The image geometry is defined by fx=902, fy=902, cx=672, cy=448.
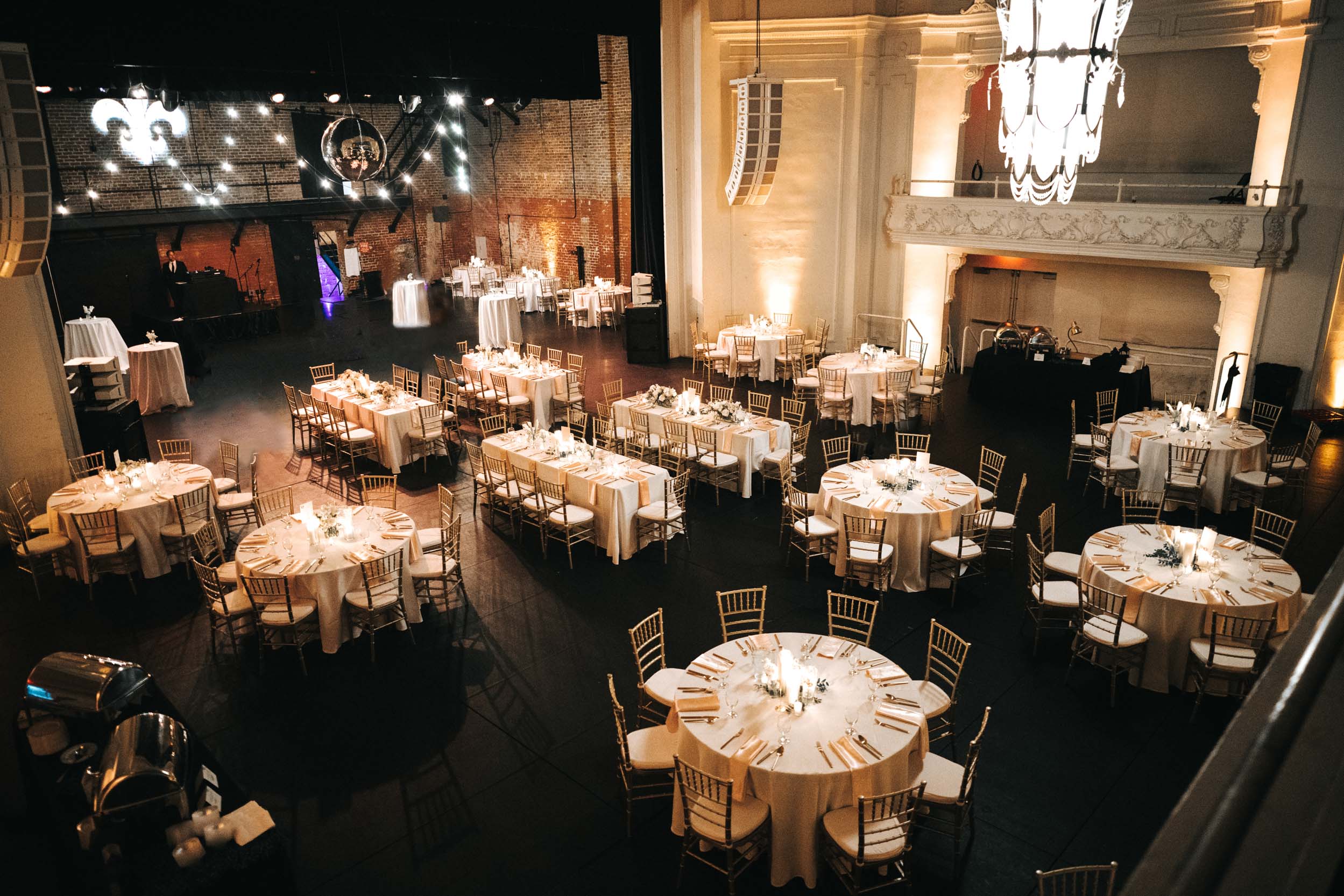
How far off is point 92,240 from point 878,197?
16010mm

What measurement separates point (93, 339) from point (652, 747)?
14.5m

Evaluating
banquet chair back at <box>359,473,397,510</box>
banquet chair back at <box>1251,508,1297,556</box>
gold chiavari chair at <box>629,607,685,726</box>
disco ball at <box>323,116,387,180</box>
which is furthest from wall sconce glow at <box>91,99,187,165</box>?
banquet chair back at <box>1251,508,1297,556</box>

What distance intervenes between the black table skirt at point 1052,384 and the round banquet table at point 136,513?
1136cm

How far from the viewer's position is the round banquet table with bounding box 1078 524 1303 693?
22.1ft

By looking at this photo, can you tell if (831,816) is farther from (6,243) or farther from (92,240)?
(92,240)

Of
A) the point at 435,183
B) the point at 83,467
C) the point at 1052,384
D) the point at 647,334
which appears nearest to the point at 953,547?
the point at 1052,384

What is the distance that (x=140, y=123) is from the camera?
776 inches

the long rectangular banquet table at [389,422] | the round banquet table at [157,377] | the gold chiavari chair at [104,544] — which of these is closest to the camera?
the gold chiavari chair at [104,544]

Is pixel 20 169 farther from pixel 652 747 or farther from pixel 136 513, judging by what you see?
pixel 652 747

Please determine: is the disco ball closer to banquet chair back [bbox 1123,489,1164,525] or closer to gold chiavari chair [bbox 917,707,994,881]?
gold chiavari chair [bbox 917,707,994,881]

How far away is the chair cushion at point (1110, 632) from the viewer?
22.2ft

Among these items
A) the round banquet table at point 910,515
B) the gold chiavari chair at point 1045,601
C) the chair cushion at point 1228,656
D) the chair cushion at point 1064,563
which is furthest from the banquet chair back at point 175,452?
the chair cushion at point 1228,656

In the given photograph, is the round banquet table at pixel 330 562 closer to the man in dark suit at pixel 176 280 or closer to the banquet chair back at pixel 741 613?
the banquet chair back at pixel 741 613

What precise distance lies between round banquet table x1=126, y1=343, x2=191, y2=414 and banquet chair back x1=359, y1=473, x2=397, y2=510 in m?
5.47
